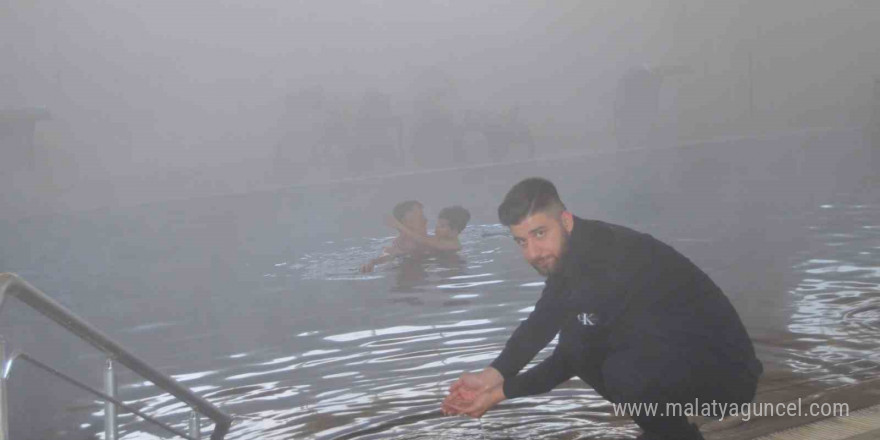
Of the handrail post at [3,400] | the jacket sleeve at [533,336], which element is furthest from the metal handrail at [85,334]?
the jacket sleeve at [533,336]

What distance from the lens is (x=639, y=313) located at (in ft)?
7.14

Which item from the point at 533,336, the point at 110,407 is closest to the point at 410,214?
the point at 533,336

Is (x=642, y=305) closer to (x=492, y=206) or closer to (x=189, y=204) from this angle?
(x=492, y=206)

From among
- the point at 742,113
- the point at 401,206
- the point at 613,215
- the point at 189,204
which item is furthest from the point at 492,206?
the point at 742,113

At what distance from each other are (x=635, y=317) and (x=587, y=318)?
0.10 m

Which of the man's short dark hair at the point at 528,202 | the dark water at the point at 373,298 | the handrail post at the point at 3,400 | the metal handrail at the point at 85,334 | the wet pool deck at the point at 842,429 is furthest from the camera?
the dark water at the point at 373,298

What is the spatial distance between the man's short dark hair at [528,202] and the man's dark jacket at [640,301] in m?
0.08

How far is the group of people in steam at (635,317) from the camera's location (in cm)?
215

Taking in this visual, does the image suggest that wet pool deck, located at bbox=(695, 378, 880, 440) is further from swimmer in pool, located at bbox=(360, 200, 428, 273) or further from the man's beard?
swimmer in pool, located at bbox=(360, 200, 428, 273)

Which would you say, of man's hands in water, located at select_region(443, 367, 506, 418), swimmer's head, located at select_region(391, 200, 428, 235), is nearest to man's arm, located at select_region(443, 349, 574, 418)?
man's hands in water, located at select_region(443, 367, 506, 418)

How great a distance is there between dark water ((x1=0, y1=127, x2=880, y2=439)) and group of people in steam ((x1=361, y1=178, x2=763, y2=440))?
1.95 feet

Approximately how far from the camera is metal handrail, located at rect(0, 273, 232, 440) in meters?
1.67

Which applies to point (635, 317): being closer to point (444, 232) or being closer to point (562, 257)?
point (562, 257)

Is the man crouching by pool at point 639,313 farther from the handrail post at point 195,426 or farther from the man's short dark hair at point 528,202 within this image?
the handrail post at point 195,426
